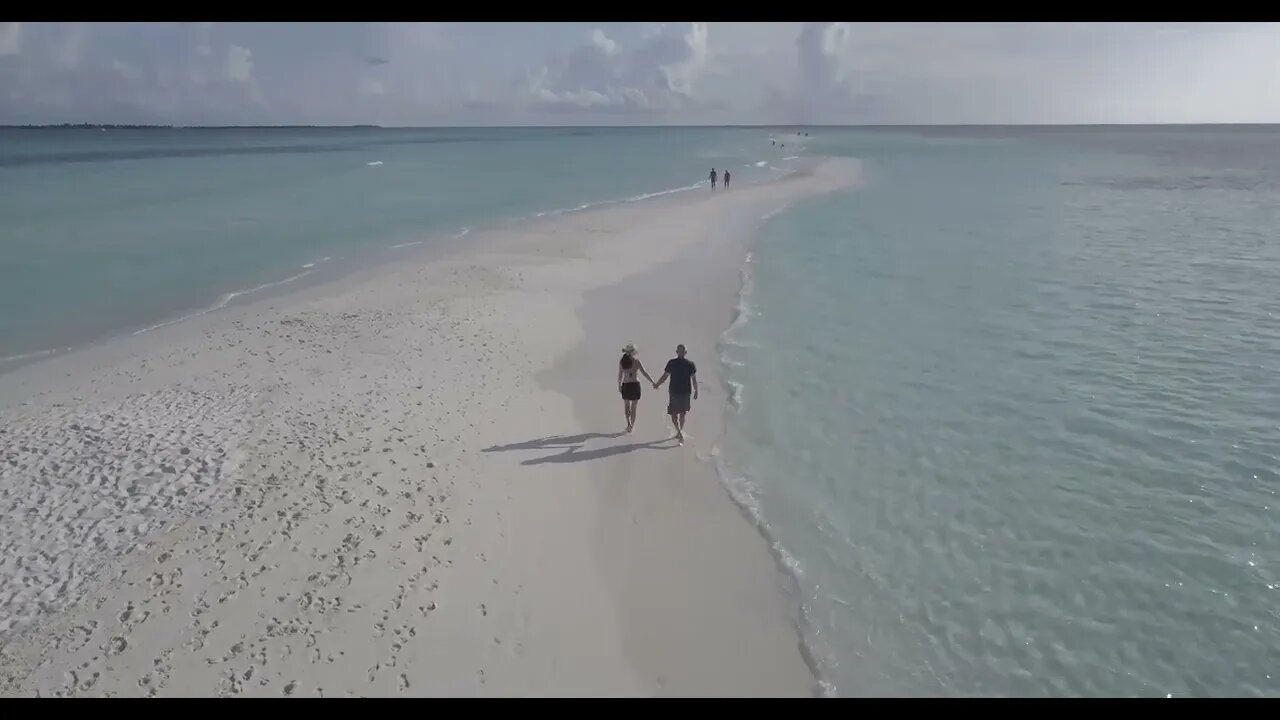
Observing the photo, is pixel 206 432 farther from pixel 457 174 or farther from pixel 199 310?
pixel 457 174

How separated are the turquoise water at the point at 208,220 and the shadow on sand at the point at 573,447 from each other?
562 inches

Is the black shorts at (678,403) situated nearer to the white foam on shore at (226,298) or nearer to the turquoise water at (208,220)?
the white foam on shore at (226,298)

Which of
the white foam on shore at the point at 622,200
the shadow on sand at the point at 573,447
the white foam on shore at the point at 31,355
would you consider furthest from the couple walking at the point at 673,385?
the white foam on shore at the point at 622,200

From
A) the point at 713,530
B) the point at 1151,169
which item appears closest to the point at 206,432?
the point at 713,530

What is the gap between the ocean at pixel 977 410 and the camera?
28.3 ft

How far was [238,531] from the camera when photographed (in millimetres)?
9812

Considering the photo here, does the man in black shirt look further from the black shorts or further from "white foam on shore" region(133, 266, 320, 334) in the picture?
"white foam on shore" region(133, 266, 320, 334)

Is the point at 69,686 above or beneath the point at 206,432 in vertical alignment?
beneath

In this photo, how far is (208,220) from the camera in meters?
39.9

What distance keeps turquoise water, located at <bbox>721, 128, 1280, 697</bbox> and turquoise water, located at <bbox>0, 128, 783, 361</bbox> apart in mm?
18388

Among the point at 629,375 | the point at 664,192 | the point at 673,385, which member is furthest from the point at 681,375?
the point at 664,192

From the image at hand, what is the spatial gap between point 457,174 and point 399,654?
72383 mm

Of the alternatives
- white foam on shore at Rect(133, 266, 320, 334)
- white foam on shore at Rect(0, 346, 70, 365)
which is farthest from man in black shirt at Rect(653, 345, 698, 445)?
white foam on shore at Rect(0, 346, 70, 365)

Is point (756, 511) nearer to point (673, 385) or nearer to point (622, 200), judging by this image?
point (673, 385)
